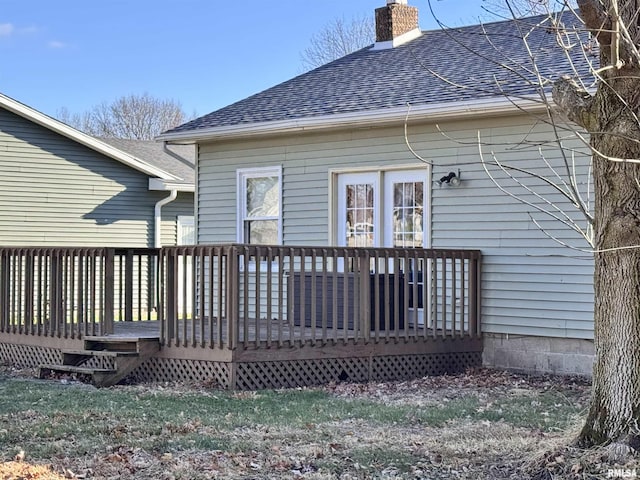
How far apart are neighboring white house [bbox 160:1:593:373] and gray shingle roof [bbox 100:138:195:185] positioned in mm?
6285

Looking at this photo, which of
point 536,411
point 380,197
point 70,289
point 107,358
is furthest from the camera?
point 380,197

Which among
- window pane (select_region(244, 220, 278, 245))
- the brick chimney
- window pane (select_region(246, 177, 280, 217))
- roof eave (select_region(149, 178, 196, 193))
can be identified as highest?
the brick chimney

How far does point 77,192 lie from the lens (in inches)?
739

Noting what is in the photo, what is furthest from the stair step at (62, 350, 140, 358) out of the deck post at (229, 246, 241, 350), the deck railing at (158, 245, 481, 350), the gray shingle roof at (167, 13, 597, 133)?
the gray shingle roof at (167, 13, 597, 133)

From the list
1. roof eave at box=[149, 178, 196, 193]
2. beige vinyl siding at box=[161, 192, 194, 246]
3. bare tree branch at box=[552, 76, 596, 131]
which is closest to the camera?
bare tree branch at box=[552, 76, 596, 131]

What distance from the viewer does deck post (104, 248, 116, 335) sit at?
34.2ft

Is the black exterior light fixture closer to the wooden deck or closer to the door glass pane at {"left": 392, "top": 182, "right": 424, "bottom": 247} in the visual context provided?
the door glass pane at {"left": 392, "top": 182, "right": 424, "bottom": 247}

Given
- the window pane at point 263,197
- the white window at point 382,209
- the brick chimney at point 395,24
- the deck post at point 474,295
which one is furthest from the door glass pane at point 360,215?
the brick chimney at point 395,24

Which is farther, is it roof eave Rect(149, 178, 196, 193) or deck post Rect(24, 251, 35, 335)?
roof eave Rect(149, 178, 196, 193)

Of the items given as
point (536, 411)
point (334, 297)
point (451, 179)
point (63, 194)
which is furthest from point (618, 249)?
point (63, 194)

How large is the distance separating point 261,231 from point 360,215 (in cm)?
186

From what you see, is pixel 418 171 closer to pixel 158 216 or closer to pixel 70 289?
pixel 70 289

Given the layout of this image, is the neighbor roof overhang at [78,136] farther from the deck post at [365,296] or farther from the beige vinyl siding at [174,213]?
the deck post at [365,296]

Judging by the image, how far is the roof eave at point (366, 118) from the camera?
35.6 feet
